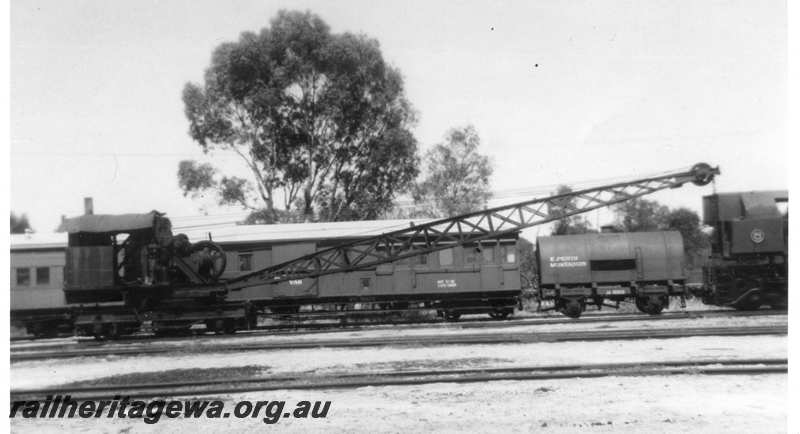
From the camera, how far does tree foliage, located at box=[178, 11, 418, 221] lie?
27.3 m

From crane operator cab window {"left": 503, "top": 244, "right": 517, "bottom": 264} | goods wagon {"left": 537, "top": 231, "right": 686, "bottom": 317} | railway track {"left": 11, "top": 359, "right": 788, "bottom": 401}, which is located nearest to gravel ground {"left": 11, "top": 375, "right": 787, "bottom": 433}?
railway track {"left": 11, "top": 359, "right": 788, "bottom": 401}

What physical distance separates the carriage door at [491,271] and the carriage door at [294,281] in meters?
5.35

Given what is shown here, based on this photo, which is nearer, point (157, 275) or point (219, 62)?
point (157, 275)

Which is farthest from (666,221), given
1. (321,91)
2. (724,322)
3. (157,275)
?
(157,275)

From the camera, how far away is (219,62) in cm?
2777

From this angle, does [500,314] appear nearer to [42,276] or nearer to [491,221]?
[491,221]

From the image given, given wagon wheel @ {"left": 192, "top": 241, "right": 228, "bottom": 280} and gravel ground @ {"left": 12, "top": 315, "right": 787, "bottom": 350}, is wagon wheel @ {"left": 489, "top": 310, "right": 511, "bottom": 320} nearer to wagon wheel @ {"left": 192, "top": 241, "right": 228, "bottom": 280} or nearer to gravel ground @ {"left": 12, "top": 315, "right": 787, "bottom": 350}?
gravel ground @ {"left": 12, "top": 315, "right": 787, "bottom": 350}

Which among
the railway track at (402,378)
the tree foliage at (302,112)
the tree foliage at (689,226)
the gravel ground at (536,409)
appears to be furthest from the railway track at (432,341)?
the tree foliage at (689,226)

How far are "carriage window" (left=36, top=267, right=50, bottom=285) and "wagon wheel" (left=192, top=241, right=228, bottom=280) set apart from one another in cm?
605

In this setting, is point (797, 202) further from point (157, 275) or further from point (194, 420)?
point (157, 275)

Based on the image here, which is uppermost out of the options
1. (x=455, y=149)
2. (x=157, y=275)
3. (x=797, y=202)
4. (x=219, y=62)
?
(x=219, y=62)

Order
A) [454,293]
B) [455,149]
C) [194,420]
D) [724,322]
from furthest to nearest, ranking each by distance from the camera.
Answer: [455,149] → [454,293] → [724,322] → [194,420]

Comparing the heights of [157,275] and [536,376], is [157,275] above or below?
above

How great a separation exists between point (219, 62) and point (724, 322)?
75.8 ft
